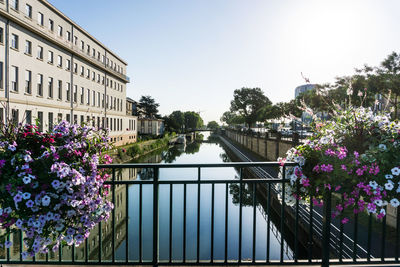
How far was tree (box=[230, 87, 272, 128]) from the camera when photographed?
68.4 metres

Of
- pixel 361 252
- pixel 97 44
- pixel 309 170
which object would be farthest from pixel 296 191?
pixel 97 44

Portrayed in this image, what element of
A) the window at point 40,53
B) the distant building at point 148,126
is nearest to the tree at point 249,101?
the distant building at point 148,126

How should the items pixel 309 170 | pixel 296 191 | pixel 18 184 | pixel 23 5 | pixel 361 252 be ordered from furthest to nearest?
pixel 23 5 < pixel 361 252 < pixel 296 191 < pixel 309 170 < pixel 18 184

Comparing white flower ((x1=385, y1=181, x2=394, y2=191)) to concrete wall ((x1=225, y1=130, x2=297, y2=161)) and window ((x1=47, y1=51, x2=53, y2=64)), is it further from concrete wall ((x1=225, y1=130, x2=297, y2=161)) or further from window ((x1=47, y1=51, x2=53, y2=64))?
window ((x1=47, y1=51, x2=53, y2=64))

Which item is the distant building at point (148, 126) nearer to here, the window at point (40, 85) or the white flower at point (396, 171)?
the window at point (40, 85)

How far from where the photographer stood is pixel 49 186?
2.28m

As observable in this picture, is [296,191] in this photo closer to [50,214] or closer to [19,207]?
[50,214]

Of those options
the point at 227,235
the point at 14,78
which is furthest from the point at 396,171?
the point at 14,78

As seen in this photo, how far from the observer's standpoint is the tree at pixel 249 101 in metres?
68.4

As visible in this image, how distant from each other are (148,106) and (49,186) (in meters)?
81.0

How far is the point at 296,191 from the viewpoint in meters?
2.89

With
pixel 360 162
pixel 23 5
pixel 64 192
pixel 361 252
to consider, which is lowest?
pixel 361 252

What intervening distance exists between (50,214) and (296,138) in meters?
→ 24.4

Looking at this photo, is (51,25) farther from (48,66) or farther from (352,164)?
(352,164)
